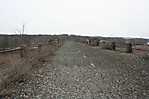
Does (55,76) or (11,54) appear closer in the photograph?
(55,76)

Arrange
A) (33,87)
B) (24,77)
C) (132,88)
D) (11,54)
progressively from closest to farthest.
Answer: (33,87) → (132,88) → (24,77) → (11,54)

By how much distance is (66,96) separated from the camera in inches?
191

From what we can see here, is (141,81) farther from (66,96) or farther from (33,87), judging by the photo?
(33,87)

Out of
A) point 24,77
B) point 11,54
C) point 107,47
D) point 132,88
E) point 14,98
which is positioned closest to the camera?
point 14,98

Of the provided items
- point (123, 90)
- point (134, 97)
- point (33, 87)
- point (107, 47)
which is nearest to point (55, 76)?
point (33, 87)

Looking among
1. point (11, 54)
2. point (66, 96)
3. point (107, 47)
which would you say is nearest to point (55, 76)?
point (66, 96)

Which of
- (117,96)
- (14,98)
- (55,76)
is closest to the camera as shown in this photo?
(14,98)

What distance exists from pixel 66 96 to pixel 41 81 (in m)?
1.60

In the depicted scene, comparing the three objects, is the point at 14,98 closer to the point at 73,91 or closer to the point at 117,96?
the point at 73,91

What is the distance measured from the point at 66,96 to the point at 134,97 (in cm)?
195

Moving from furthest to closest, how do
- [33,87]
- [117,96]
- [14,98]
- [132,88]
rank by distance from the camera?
[132,88]
[33,87]
[117,96]
[14,98]

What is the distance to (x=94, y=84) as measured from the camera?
6117mm

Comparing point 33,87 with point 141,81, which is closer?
point 33,87

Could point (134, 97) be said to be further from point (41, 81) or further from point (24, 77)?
point (24, 77)
